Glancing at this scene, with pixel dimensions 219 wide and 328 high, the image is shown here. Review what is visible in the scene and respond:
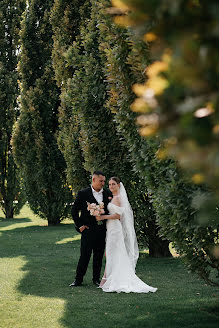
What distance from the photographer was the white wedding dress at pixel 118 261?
821 centimetres

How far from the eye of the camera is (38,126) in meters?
20.2

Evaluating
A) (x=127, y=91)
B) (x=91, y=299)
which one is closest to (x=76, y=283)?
(x=91, y=299)

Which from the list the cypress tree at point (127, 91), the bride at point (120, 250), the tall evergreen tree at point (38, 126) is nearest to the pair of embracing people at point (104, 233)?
the bride at point (120, 250)

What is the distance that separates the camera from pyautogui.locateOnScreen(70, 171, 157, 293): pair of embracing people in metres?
8.56

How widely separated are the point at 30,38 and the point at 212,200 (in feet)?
67.0

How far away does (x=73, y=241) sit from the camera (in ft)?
52.0

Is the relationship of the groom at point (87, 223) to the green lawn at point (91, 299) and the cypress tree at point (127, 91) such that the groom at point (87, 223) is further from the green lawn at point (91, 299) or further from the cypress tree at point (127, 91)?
the cypress tree at point (127, 91)

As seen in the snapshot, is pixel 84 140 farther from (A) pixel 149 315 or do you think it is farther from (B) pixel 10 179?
(B) pixel 10 179

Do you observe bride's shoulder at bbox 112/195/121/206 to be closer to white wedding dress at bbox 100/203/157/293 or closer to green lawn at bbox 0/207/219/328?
white wedding dress at bbox 100/203/157/293

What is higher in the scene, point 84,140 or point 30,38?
point 30,38

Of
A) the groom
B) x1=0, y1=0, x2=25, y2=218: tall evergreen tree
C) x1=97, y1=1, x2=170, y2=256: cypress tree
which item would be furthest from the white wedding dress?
x1=0, y1=0, x2=25, y2=218: tall evergreen tree

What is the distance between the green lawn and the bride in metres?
0.28

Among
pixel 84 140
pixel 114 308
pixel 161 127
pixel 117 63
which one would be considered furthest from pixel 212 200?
pixel 84 140

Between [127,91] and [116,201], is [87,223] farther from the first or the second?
[127,91]
